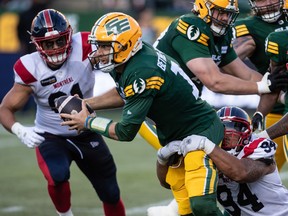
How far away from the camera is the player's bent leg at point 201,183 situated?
195 inches

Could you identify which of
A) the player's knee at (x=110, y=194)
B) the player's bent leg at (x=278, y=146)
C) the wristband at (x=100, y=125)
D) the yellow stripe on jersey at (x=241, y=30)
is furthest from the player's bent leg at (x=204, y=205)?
the yellow stripe on jersey at (x=241, y=30)

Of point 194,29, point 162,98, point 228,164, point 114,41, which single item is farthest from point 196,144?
point 194,29

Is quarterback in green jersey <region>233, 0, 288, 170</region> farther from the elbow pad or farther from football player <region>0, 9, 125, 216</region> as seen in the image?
the elbow pad

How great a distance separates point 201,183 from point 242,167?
0.97ft

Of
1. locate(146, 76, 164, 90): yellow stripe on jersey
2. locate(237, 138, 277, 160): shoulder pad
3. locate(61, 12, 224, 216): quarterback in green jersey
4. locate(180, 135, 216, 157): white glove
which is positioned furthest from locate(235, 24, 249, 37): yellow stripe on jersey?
locate(146, 76, 164, 90): yellow stripe on jersey

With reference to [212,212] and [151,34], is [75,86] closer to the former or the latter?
[212,212]

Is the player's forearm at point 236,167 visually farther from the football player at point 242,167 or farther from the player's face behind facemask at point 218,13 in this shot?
the player's face behind facemask at point 218,13

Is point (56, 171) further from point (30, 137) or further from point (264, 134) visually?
point (264, 134)

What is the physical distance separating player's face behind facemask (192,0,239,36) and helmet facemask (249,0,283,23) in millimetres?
580

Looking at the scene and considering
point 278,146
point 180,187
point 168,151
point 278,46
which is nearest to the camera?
point 168,151

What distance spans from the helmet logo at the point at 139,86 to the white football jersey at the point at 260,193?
2.93 ft

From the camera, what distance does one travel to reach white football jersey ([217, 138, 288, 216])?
16.9 feet

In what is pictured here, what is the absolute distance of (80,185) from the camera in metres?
8.26

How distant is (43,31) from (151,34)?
747 centimetres
